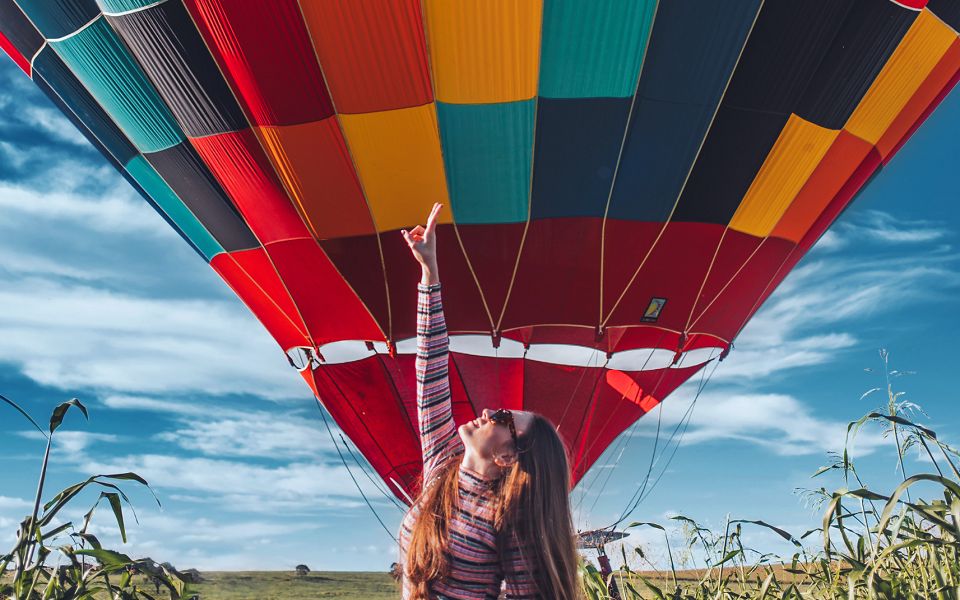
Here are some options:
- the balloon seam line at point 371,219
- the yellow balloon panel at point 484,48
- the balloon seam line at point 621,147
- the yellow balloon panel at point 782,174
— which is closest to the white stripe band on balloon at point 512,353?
the balloon seam line at point 371,219

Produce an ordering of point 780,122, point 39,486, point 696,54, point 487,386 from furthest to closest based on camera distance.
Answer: point 487,386 → point 780,122 → point 696,54 → point 39,486

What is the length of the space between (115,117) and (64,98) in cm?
104

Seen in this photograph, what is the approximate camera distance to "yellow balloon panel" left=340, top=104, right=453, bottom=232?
813cm

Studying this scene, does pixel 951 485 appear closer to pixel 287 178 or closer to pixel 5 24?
pixel 287 178

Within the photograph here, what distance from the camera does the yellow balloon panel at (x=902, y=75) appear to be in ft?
28.5

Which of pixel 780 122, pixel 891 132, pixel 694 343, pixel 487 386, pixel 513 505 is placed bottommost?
pixel 513 505

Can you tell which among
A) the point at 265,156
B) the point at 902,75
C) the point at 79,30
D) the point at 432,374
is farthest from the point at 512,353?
the point at 432,374

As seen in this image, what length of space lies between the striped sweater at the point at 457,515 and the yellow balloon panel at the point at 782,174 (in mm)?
6979

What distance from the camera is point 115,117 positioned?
9031 mm

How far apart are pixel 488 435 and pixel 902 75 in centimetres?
845

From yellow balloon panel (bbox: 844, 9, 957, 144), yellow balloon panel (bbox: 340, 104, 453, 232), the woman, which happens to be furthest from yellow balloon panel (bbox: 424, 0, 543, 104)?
the woman

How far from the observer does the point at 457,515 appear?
2539mm

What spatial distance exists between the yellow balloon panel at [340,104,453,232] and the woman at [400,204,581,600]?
587 centimetres

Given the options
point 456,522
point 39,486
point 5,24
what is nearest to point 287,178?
point 5,24
